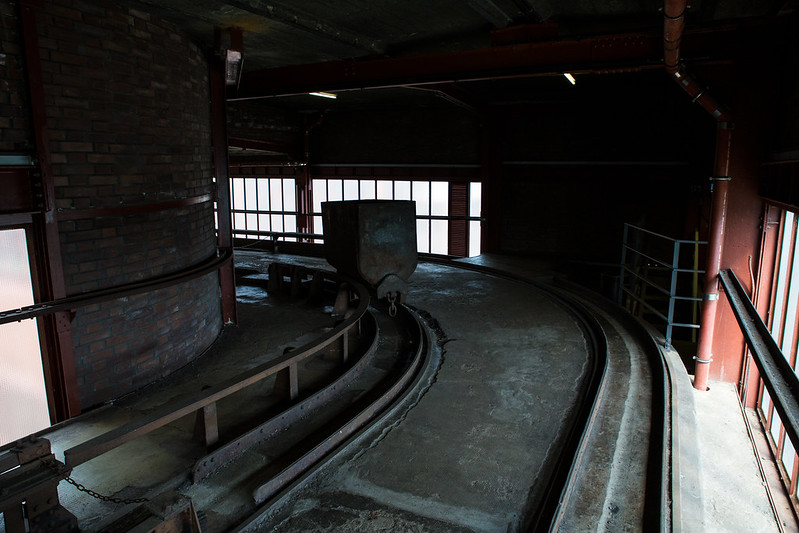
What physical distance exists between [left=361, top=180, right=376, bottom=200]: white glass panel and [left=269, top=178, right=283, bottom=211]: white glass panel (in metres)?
3.95

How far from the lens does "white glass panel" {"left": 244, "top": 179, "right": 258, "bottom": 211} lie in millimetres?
22344

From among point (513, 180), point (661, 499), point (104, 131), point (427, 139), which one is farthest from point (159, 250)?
point (427, 139)

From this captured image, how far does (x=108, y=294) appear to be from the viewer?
5.30 meters

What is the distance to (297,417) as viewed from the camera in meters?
4.74

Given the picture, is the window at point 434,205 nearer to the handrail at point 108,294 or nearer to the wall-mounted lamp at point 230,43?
the wall-mounted lamp at point 230,43

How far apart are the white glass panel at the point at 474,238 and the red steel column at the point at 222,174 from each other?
10.4 m

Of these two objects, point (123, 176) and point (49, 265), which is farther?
point (123, 176)

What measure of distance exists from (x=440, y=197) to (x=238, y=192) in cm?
1001

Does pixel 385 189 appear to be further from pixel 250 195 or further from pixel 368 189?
pixel 250 195

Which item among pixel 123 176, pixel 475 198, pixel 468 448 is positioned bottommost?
pixel 468 448

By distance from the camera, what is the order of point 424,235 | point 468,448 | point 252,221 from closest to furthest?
point 468,448 < point 424,235 < point 252,221

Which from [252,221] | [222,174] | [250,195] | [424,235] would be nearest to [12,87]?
[222,174]

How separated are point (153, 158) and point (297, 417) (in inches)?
129

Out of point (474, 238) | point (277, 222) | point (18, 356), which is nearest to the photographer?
point (18, 356)
